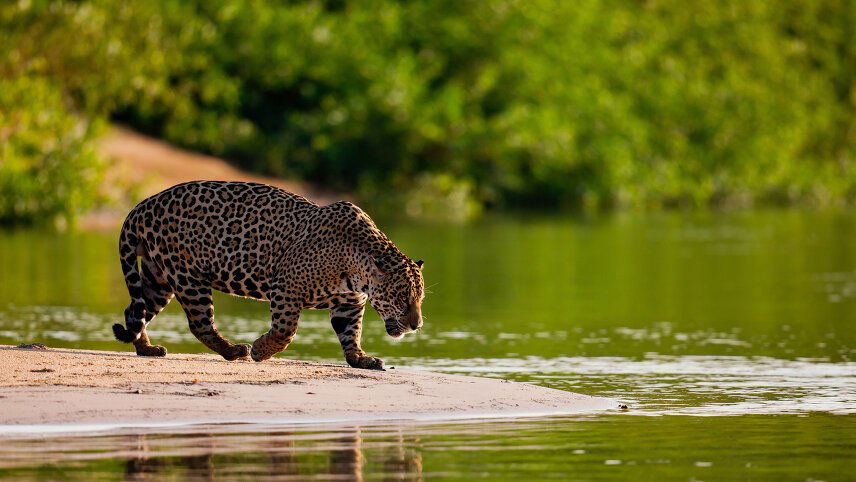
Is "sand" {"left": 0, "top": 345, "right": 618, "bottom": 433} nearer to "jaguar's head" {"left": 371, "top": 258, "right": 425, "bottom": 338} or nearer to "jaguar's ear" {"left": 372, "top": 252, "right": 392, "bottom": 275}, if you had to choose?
"jaguar's head" {"left": 371, "top": 258, "right": 425, "bottom": 338}

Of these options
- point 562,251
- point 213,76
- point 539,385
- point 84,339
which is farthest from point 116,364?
point 213,76

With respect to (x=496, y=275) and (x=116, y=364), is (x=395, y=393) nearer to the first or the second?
(x=116, y=364)

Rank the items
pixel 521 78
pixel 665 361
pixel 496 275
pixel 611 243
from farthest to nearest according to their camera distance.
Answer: pixel 521 78, pixel 611 243, pixel 496 275, pixel 665 361

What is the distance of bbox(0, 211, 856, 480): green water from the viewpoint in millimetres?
10320

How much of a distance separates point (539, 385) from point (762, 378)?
1.89m

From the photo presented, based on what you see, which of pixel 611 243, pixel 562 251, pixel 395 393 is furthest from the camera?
pixel 611 243

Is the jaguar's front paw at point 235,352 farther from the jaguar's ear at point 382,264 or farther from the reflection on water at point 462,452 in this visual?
the reflection on water at point 462,452

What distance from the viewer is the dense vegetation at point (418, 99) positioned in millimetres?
52125

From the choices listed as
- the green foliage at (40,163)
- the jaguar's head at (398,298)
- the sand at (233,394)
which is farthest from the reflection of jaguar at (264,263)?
the green foliage at (40,163)

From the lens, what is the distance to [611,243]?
129 feet

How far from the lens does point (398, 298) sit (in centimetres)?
1394

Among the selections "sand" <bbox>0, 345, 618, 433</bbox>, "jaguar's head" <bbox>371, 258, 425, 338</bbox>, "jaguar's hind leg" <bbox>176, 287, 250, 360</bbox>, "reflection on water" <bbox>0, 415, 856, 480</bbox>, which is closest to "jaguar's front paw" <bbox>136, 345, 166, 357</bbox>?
"jaguar's hind leg" <bbox>176, 287, 250, 360</bbox>

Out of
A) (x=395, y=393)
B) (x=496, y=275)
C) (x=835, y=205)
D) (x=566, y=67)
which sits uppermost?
(x=566, y=67)

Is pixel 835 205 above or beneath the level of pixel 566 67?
beneath
